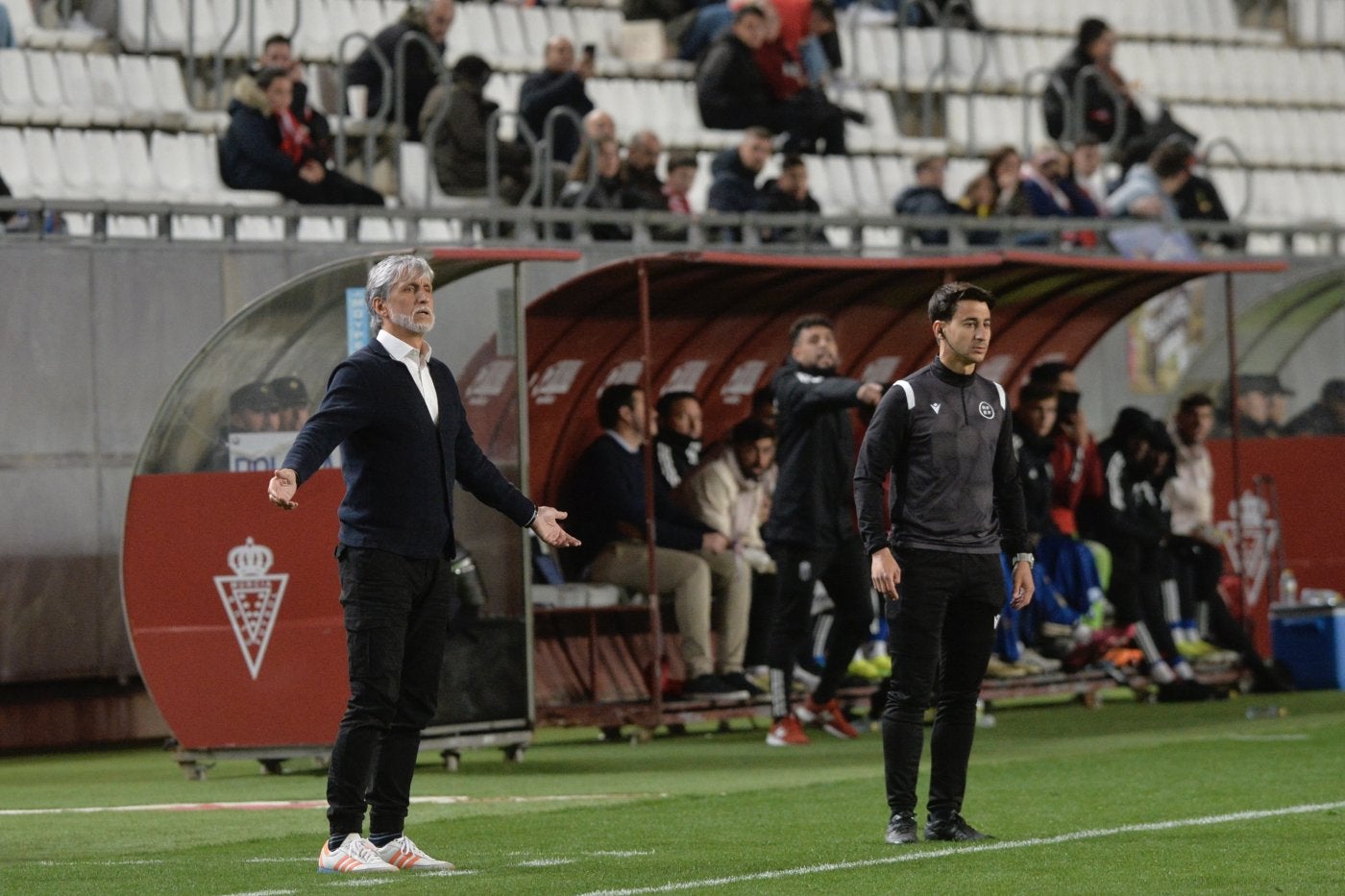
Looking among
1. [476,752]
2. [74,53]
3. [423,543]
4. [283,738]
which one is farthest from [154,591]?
[74,53]

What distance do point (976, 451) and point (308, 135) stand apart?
914cm

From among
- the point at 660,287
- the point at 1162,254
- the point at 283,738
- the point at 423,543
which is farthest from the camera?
the point at 1162,254

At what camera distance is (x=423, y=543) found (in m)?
8.32

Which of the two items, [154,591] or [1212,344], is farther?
[1212,344]

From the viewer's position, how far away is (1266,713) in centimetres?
1551

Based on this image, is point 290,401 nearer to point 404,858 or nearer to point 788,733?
point 788,733

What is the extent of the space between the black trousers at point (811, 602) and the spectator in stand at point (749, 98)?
746 centimetres

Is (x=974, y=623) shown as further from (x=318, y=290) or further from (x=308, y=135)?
(x=308, y=135)

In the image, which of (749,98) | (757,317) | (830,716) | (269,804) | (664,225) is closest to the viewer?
(269,804)

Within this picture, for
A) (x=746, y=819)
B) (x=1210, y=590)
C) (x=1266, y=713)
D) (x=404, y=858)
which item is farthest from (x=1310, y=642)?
(x=404, y=858)

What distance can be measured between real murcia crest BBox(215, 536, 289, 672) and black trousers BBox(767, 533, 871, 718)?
9.20ft

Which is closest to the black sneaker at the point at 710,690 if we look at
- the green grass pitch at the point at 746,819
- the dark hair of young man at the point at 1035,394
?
the green grass pitch at the point at 746,819

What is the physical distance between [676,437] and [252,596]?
373 centimetres

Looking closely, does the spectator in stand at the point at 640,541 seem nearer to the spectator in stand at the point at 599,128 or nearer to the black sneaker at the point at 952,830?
the spectator in stand at the point at 599,128
